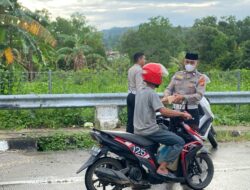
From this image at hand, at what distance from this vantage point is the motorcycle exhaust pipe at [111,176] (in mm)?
5195

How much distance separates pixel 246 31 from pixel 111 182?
6111 cm

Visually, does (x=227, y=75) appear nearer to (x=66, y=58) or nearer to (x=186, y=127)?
(x=186, y=127)

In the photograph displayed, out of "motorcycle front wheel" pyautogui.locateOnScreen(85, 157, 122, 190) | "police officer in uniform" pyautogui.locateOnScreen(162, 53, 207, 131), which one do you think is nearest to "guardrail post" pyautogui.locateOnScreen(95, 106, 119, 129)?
"police officer in uniform" pyautogui.locateOnScreen(162, 53, 207, 131)

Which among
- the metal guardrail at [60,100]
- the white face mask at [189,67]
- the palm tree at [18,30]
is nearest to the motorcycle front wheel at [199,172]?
the white face mask at [189,67]

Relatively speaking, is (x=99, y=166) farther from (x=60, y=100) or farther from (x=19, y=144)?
(x=60, y=100)

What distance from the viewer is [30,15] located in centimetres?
1825

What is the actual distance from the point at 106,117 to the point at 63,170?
103 inches

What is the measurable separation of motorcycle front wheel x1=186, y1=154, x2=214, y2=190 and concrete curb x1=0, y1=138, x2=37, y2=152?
3.39m

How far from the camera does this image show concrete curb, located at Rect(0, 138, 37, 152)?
817 centimetres

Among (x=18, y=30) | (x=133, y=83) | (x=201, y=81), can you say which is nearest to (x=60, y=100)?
(x=133, y=83)

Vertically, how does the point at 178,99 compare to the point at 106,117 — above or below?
above

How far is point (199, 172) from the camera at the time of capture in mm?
5926

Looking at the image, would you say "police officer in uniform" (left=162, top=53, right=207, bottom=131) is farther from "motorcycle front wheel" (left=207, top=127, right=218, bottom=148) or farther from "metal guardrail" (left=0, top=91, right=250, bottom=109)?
"metal guardrail" (left=0, top=91, right=250, bottom=109)

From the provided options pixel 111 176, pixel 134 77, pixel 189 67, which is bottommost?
pixel 111 176
